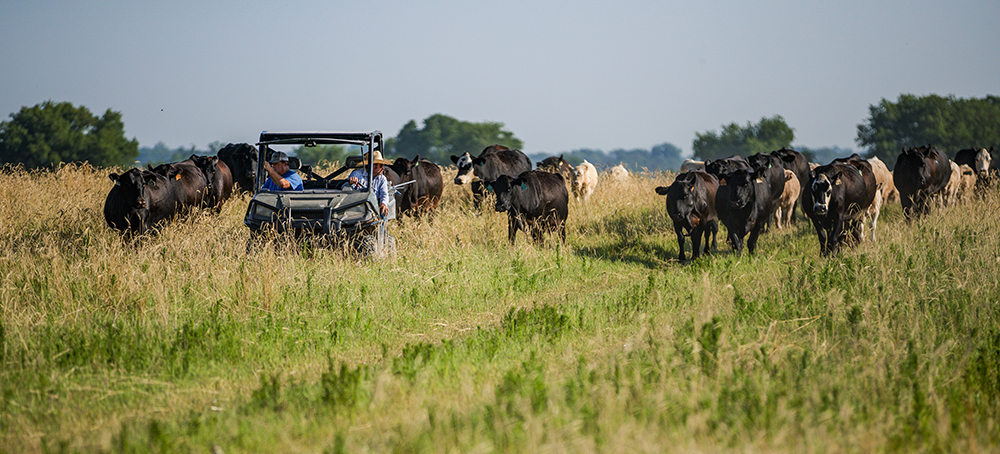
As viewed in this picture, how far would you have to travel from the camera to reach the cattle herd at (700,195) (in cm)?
1191

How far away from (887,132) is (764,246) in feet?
235

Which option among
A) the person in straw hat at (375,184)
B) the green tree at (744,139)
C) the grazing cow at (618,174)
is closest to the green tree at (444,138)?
the green tree at (744,139)

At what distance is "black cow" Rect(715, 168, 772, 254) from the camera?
12.1m

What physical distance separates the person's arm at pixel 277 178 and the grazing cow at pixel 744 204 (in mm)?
7054

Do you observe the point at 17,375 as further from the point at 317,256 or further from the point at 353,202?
the point at 353,202

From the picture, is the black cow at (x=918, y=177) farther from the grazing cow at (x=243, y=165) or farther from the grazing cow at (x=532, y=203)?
the grazing cow at (x=243, y=165)

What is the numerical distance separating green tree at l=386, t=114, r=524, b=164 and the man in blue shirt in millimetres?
99161

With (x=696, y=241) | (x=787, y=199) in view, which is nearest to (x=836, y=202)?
(x=696, y=241)

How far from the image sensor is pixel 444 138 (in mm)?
115375

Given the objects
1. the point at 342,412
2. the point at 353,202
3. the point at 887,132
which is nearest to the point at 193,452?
the point at 342,412

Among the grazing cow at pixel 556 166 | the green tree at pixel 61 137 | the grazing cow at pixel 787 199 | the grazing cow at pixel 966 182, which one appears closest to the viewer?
the grazing cow at pixel 787 199

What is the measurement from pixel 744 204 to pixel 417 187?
258 inches

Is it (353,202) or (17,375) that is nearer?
(17,375)

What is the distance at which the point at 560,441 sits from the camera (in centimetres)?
379
